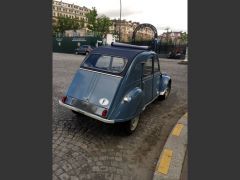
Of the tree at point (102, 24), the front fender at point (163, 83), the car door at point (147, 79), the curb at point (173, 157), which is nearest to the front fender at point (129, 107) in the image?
the car door at point (147, 79)

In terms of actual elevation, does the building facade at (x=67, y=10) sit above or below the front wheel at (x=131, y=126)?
above

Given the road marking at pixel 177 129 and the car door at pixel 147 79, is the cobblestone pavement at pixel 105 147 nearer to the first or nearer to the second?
the road marking at pixel 177 129

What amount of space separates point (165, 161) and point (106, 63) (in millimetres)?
2378

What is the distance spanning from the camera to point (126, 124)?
4.32m

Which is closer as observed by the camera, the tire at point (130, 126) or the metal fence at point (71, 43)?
the tire at point (130, 126)

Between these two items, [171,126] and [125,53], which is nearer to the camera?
[125,53]

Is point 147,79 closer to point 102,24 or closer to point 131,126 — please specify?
point 131,126

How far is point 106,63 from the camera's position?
4.62m

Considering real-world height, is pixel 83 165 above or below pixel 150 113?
below

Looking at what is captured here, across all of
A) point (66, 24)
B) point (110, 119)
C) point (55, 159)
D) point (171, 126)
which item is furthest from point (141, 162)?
point (66, 24)

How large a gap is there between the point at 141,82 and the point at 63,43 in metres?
32.3

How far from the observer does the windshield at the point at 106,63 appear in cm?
445

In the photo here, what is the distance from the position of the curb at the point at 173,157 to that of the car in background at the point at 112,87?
0.89 meters

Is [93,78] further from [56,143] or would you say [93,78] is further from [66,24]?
[66,24]
